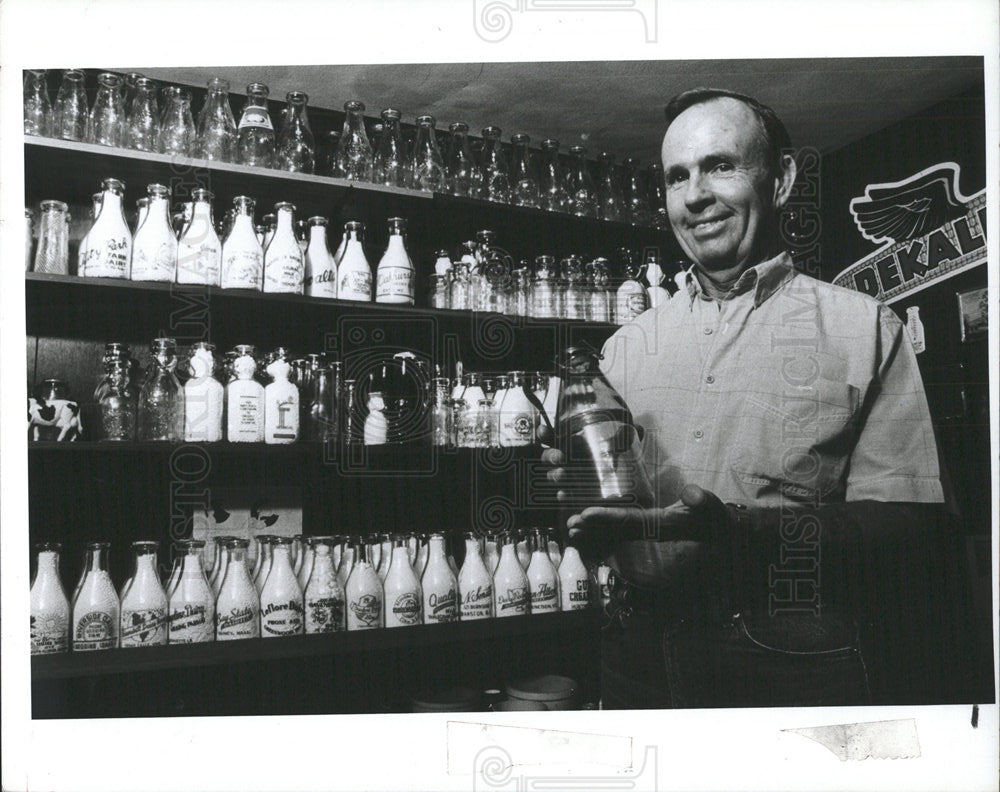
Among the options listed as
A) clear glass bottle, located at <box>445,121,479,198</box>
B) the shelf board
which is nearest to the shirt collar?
clear glass bottle, located at <box>445,121,479,198</box>

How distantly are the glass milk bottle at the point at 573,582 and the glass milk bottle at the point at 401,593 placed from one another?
1.01 feet

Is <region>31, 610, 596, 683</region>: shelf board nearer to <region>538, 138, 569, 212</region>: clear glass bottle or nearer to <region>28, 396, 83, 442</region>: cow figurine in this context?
<region>28, 396, 83, 442</region>: cow figurine

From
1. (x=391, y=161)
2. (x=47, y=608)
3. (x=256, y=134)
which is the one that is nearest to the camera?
(x=47, y=608)

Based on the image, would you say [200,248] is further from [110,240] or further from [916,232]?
[916,232]

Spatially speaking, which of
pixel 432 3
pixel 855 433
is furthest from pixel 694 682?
pixel 432 3

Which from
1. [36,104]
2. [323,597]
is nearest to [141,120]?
[36,104]

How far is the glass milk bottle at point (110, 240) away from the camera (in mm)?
1317

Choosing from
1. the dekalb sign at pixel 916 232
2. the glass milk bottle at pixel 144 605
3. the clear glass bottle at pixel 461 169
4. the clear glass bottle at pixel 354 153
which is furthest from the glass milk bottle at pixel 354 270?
the dekalb sign at pixel 916 232

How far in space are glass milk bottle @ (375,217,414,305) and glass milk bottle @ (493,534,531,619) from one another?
55cm

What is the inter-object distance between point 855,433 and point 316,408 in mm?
1061

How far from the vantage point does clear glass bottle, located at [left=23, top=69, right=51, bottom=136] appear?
4.34 ft

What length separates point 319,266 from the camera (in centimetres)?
147

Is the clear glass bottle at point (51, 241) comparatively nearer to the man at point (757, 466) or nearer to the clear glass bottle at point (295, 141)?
the clear glass bottle at point (295, 141)

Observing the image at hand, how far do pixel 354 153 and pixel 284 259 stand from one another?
344 millimetres
